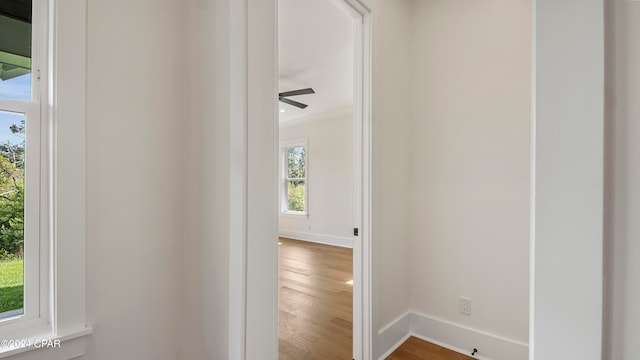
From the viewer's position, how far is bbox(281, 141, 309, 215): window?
6926 mm

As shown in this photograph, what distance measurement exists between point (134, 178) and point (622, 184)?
1507 millimetres

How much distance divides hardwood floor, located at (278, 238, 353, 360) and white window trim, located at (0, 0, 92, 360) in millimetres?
1460

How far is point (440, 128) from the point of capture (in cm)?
229

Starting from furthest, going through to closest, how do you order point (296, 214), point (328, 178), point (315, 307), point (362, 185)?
point (296, 214)
point (328, 178)
point (315, 307)
point (362, 185)

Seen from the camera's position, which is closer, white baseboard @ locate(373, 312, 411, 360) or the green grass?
the green grass

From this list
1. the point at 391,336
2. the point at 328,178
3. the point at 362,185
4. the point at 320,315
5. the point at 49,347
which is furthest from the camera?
the point at 328,178

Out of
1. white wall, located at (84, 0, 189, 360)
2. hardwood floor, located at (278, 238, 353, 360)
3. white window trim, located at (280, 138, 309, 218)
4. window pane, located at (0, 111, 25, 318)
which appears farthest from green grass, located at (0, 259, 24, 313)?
white window trim, located at (280, 138, 309, 218)

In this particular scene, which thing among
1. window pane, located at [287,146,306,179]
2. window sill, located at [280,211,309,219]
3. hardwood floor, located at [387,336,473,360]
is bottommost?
hardwood floor, located at [387,336,473,360]

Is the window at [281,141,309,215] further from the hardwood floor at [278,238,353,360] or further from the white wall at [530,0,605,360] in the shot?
the white wall at [530,0,605,360]

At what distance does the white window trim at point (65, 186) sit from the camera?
109 cm

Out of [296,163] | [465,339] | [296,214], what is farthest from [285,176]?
[465,339]

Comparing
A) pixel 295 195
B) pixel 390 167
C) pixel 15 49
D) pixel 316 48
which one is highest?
pixel 316 48

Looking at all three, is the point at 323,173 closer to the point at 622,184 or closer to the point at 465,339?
the point at 465,339

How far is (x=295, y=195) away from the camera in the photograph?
7.11 metres
